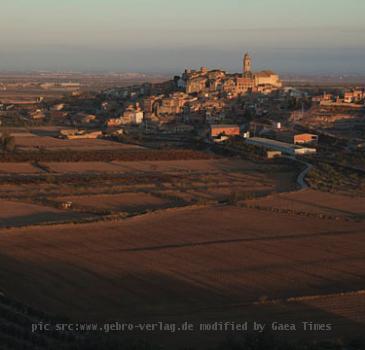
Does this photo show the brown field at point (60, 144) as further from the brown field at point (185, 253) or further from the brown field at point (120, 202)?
the brown field at point (120, 202)

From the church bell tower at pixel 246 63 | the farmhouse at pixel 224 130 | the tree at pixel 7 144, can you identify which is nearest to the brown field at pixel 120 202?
the tree at pixel 7 144

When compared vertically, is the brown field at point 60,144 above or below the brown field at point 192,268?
below

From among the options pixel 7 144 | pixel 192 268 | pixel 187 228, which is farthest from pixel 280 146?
pixel 192 268

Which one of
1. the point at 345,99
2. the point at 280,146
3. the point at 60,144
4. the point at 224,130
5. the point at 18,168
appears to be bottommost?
the point at 60,144

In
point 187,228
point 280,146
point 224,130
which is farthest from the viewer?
point 224,130

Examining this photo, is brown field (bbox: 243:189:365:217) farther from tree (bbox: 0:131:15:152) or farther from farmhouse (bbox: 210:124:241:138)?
farmhouse (bbox: 210:124:241:138)

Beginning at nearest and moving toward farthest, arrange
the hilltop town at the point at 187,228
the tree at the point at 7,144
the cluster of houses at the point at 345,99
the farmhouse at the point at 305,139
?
the hilltop town at the point at 187,228 < the tree at the point at 7,144 < the farmhouse at the point at 305,139 < the cluster of houses at the point at 345,99

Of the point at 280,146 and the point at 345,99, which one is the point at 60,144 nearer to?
the point at 280,146

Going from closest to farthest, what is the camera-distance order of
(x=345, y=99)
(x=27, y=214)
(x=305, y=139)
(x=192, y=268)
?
(x=192, y=268)
(x=27, y=214)
(x=305, y=139)
(x=345, y=99)
